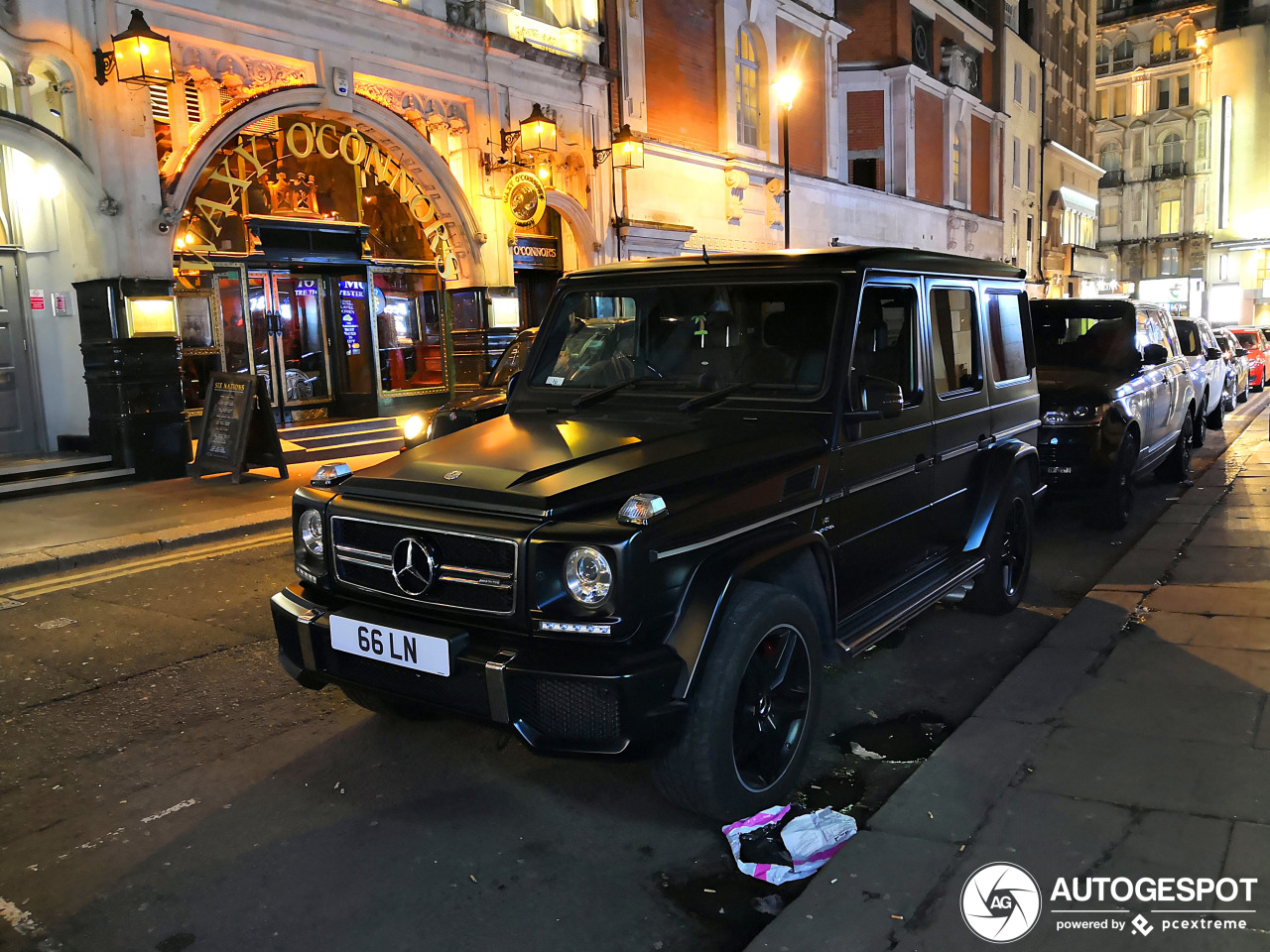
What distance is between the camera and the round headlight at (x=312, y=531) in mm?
3686

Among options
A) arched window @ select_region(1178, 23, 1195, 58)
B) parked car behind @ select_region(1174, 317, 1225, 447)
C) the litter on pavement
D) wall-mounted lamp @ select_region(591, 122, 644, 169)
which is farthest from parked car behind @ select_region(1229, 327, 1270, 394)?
arched window @ select_region(1178, 23, 1195, 58)

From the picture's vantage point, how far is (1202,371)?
12492 millimetres

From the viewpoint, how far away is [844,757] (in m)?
4.02

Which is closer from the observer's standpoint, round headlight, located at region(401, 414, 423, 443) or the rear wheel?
round headlight, located at region(401, 414, 423, 443)

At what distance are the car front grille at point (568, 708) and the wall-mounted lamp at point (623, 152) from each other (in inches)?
650

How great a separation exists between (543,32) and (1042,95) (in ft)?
110

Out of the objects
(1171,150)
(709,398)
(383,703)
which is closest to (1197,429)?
(709,398)

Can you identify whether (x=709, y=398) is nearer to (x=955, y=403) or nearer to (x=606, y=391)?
(x=606, y=391)

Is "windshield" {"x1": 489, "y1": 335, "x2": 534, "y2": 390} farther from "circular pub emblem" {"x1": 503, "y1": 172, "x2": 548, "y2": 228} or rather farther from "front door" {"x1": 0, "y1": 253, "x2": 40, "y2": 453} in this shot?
"front door" {"x1": 0, "y1": 253, "x2": 40, "y2": 453}

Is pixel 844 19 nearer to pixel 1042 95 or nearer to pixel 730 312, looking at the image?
pixel 1042 95

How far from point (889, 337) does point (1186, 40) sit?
7634 cm

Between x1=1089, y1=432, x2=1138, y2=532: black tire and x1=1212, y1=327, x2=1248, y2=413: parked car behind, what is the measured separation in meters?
10.2

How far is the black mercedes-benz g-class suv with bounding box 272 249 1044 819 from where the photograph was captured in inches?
119

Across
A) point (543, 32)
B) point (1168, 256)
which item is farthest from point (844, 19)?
point (1168, 256)
